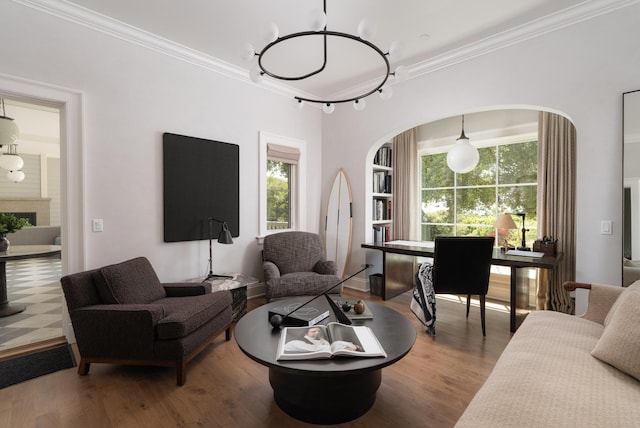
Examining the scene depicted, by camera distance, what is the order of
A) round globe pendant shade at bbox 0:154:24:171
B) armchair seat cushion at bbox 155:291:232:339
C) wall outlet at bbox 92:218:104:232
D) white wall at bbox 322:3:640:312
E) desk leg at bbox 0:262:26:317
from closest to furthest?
armchair seat cushion at bbox 155:291:232:339, white wall at bbox 322:3:640:312, wall outlet at bbox 92:218:104:232, desk leg at bbox 0:262:26:317, round globe pendant shade at bbox 0:154:24:171

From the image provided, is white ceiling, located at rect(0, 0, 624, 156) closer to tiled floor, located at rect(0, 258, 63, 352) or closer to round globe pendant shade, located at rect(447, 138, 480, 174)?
round globe pendant shade, located at rect(447, 138, 480, 174)

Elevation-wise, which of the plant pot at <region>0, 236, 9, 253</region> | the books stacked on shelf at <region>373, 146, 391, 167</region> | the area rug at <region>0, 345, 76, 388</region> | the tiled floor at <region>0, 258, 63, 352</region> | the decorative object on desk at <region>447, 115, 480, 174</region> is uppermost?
the books stacked on shelf at <region>373, 146, 391, 167</region>

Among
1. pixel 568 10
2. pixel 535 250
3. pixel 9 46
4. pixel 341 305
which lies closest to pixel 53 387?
pixel 341 305

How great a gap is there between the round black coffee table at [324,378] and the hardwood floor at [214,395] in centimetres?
7

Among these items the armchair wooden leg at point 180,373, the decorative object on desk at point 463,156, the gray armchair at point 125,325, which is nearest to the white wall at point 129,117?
the gray armchair at point 125,325

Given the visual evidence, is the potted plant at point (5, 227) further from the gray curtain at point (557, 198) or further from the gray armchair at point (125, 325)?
the gray curtain at point (557, 198)

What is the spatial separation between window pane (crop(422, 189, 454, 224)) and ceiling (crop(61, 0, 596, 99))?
2022mm

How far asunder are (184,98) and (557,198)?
169 inches

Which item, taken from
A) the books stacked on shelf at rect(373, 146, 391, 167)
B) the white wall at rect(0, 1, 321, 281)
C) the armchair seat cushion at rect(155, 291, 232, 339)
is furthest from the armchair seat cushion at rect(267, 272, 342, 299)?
the books stacked on shelf at rect(373, 146, 391, 167)

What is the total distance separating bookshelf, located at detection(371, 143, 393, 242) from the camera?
→ 4.59 metres

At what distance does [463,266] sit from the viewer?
9.78 feet

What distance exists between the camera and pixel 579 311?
2709mm

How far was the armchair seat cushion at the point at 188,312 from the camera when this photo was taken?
2.12 meters

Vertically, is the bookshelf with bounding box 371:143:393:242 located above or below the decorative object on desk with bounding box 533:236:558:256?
above
